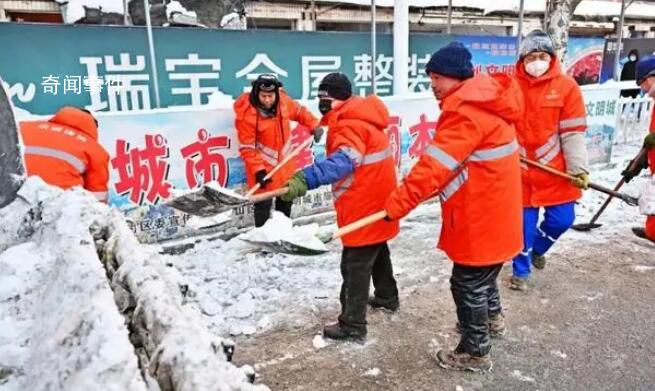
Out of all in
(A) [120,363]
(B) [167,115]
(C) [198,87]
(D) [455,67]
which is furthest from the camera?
(C) [198,87]

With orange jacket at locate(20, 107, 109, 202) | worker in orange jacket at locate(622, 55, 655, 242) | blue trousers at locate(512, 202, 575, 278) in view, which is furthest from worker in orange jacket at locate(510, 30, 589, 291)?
orange jacket at locate(20, 107, 109, 202)

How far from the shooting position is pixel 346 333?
3109mm

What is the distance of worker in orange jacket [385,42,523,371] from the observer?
A: 242 cm

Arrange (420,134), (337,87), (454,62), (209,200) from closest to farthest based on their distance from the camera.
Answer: (454,62)
(337,87)
(209,200)
(420,134)

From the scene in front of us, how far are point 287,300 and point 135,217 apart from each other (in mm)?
1556

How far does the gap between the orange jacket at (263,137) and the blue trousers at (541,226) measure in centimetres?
195

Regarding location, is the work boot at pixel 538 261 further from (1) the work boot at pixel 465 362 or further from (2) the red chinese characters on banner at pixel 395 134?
(2) the red chinese characters on banner at pixel 395 134

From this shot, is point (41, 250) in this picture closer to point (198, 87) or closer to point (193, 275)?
point (193, 275)

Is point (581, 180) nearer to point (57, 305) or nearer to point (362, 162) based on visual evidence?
point (362, 162)

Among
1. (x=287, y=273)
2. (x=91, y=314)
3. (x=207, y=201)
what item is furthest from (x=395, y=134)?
(x=91, y=314)

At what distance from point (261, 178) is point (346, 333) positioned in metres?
1.68

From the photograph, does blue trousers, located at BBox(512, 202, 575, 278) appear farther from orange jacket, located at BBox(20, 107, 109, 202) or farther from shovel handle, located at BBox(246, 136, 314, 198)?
orange jacket, located at BBox(20, 107, 109, 202)

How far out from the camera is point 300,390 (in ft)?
8.89

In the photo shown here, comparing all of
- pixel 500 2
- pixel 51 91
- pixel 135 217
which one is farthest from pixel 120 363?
pixel 500 2
